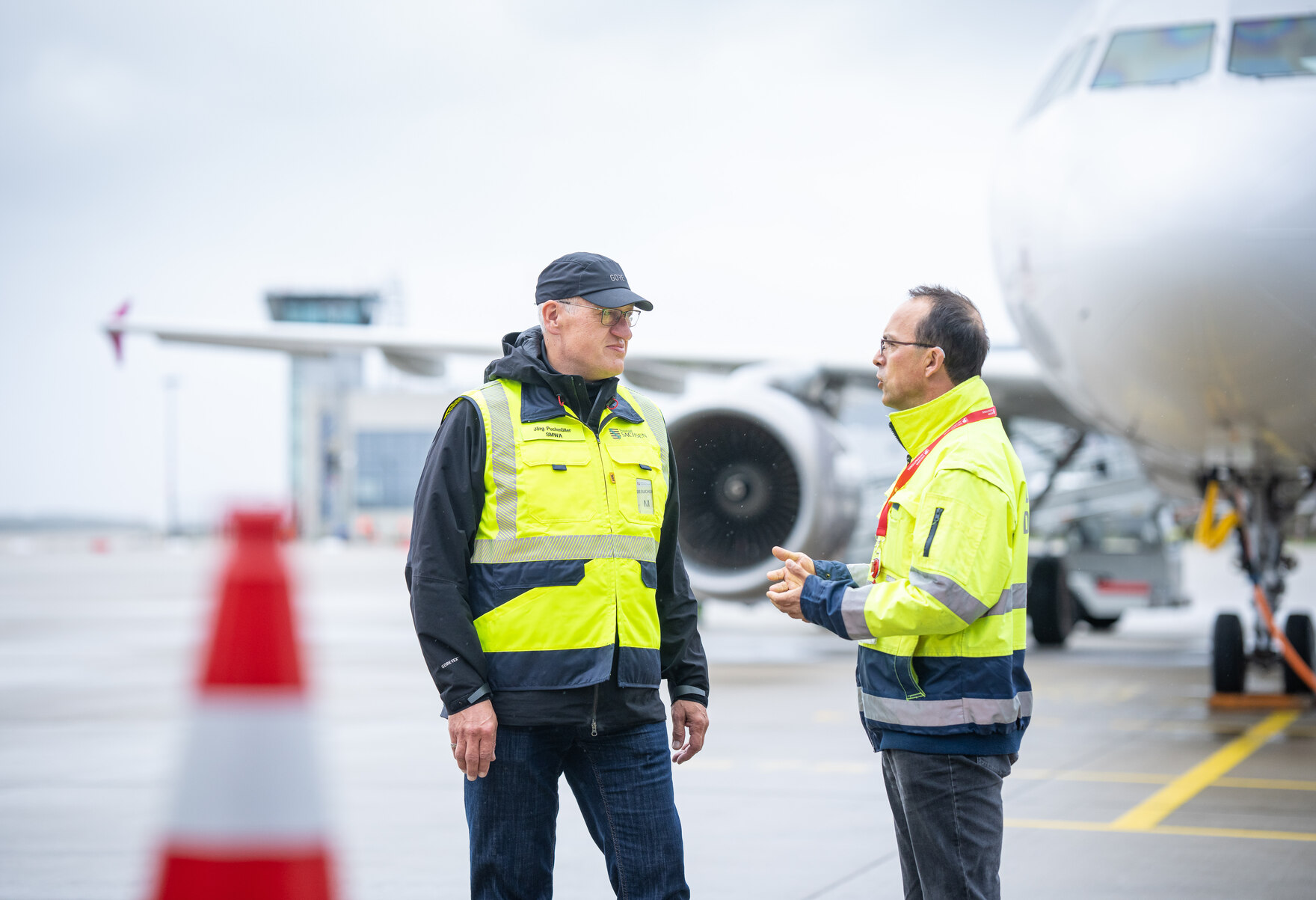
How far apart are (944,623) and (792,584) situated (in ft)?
0.97

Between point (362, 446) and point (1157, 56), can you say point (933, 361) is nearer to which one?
point (1157, 56)

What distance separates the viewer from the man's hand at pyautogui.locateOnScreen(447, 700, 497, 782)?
2.49 m

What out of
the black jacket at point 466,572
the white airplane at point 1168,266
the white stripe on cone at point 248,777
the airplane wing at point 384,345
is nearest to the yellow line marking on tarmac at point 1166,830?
the white airplane at point 1168,266

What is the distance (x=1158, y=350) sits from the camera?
5770mm

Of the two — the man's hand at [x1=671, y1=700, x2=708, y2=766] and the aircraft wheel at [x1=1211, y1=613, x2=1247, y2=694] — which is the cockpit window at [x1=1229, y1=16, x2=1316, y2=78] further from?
the man's hand at [x1=671, y1=700, x2=708, y2=766]

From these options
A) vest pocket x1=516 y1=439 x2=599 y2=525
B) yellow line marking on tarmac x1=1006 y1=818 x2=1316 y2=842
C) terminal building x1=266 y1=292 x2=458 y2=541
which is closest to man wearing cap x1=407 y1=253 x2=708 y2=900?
vest pocket x1=516 y1=439 x2=599 y2=525

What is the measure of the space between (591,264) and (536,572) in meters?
0.62

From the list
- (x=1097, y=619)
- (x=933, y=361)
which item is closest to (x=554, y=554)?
(x=933, y=361)

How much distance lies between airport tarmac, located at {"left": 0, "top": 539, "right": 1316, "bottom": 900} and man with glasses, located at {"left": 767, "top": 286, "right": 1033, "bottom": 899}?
949 mm

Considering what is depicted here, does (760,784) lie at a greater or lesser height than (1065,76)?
lesser

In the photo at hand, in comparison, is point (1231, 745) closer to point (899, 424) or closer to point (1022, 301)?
point (1022, 301)

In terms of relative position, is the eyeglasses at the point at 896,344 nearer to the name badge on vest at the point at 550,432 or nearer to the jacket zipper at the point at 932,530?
the jacket zipper at the point at 932,530

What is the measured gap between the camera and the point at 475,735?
2.49m

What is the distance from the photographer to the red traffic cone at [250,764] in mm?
1396
